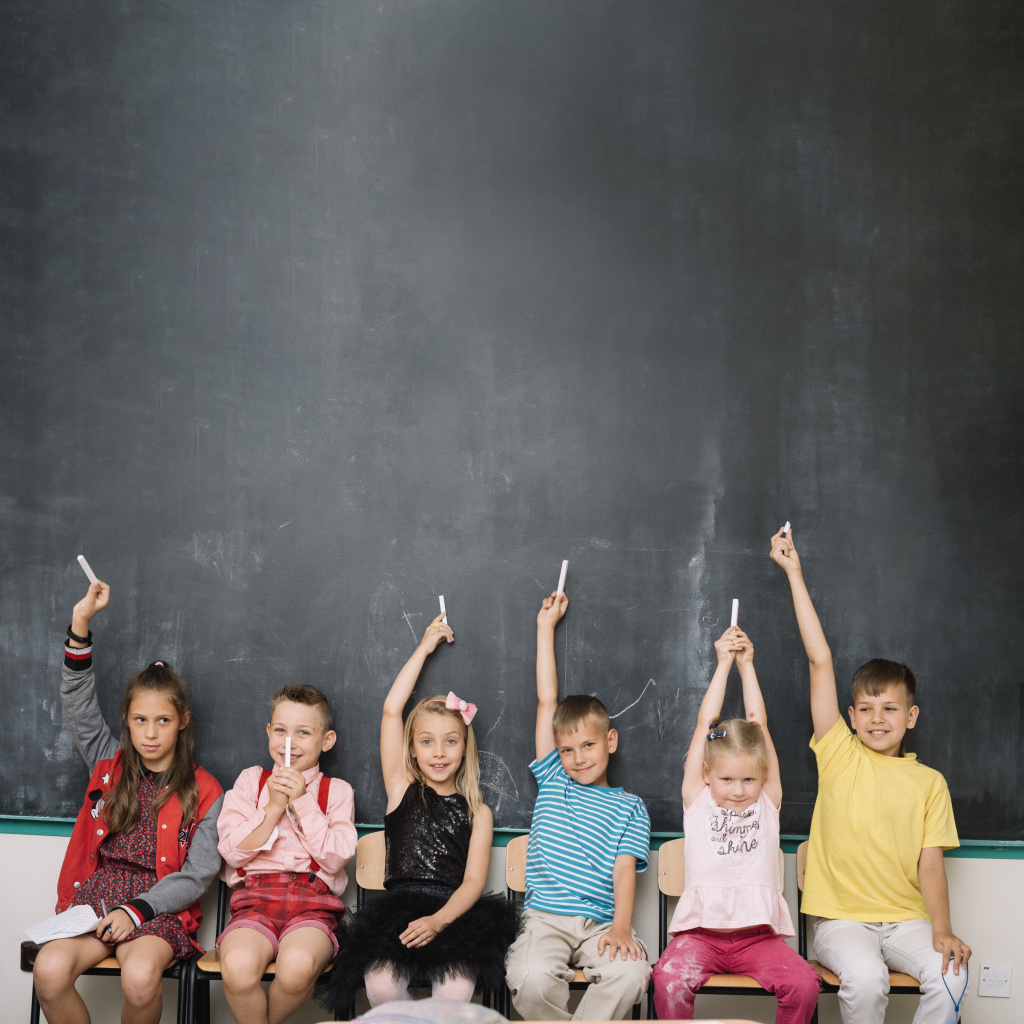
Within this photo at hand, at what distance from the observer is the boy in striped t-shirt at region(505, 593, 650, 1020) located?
2.35 m

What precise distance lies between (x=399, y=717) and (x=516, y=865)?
571mm

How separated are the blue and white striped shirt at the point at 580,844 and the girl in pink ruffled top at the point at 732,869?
18 centimetres

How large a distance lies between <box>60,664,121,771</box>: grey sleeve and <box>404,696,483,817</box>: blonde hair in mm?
946

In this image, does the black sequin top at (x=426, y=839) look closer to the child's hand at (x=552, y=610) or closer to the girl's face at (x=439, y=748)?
the girl's face at (x=439, y=748)

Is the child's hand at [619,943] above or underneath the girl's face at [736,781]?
underneath

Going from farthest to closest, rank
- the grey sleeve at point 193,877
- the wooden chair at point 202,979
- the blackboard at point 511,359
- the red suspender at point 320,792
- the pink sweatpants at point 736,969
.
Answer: the blackboard at point 511,359 < the red suspender at point 320,792 < the grey sleeve at point 193,877 < the wooden chair at point 202,979 < the pink sweatpants at point 736,969

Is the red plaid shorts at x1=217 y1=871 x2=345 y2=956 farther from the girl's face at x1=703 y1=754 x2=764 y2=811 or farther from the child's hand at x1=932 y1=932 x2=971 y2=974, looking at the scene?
the child's hand at x1=932 y1=932 x2=971 y2=974

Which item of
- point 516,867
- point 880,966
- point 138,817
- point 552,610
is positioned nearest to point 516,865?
point 516,867

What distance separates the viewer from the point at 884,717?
2654 millimetres

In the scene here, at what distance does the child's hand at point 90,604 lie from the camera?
272 centimetres

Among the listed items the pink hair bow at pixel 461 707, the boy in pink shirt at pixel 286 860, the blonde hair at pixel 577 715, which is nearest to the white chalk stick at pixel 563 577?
the blonde hair at pixel 577 715

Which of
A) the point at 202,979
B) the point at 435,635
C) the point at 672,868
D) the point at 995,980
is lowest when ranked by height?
the point at 995,980

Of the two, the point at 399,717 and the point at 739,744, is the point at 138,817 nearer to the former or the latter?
the point at 399,717

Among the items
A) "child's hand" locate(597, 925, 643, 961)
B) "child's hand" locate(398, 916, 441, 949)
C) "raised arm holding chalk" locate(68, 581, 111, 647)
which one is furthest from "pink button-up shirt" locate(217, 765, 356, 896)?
"child's hand" locate(597, 925, 643, 961)
